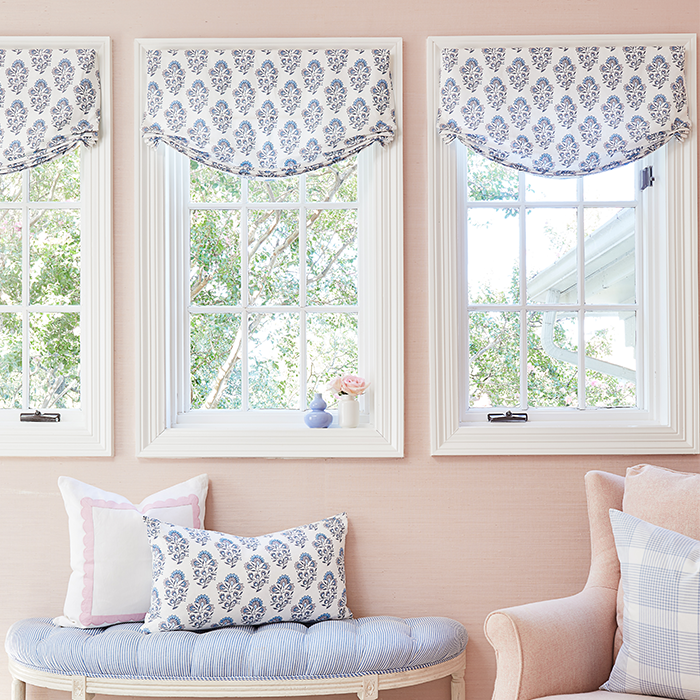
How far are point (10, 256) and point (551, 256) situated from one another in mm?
2029

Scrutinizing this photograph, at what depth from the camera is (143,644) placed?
69.0 inches

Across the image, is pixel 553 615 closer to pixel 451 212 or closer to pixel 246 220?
pixel 451 212

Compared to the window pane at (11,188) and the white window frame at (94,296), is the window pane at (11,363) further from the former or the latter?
the window pane at (11,188)

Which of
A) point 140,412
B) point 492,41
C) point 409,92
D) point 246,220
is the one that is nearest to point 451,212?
point 409,92

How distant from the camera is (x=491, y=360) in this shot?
223cm

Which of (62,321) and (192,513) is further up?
(62,321)

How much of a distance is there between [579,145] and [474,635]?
1736 millimetres

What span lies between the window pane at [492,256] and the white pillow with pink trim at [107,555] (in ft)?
4.29

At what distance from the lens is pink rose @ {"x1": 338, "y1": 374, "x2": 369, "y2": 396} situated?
2082 millimetres

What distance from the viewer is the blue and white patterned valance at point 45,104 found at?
205 centimetres

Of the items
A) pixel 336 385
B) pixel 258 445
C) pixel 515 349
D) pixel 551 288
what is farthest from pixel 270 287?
pixel 551 288

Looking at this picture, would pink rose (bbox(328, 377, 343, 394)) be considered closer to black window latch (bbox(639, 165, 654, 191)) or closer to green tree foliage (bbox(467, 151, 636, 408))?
green tree foliage (bbox(467, 151, 636, 408))

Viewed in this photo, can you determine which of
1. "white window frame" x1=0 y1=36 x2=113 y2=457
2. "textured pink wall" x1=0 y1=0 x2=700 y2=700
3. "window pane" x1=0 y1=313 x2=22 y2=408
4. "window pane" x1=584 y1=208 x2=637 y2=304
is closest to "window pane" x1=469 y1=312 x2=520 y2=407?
"textured pink wall" x1=0 y1=0 x2=700 y2=700

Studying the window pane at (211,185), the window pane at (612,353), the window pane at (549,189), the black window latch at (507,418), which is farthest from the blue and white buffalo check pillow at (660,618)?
the window pane at (211,185)
